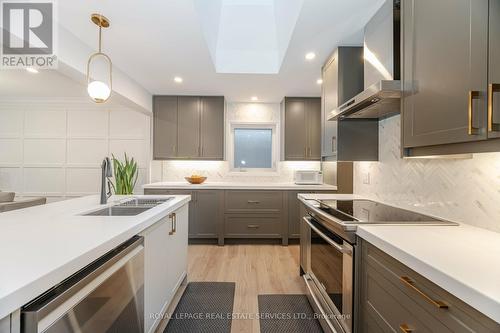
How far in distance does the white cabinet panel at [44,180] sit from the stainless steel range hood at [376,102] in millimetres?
4999

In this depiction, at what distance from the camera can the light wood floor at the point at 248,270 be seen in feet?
6.80

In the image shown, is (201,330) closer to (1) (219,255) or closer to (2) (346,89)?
(1) (219,255)

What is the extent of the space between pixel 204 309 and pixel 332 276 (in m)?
1.14

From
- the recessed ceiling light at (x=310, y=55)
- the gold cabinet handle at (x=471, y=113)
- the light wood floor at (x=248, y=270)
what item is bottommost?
the light wood floor at (x=248, y=270)

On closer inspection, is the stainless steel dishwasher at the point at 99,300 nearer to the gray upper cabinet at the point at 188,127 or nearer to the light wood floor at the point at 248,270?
the light wood floor at the point at 248,270

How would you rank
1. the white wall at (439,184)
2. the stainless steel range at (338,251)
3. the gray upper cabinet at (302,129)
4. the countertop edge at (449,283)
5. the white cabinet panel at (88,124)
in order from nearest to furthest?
the countertop edge at (449,283), the white wall at (439,184), the stainless steel range at (338,251), the gray upper cabinet at (302,129), the white cabinet panel at (88,124)

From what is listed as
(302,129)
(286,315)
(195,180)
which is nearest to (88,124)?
(195,180)

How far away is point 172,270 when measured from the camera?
1.87 metres

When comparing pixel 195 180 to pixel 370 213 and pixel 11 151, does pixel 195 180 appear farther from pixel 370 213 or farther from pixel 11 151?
pixel 11 151

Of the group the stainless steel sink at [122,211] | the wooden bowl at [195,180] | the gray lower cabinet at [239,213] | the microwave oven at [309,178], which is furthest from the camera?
the wooden bowl at [195,180]

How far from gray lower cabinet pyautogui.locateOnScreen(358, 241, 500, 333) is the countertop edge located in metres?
0.03

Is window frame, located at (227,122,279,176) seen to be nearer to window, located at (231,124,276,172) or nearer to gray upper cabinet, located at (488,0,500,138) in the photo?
window, located at (231,124,276,172)

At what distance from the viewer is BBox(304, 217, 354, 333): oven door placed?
1269 mm

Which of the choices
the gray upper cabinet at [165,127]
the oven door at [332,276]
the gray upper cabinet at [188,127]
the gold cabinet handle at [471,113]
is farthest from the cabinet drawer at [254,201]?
the gold cabinet handle at [471,113]
